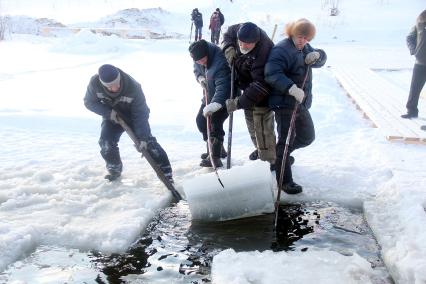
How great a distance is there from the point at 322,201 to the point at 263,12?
31.0 meters

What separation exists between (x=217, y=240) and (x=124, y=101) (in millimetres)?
1845

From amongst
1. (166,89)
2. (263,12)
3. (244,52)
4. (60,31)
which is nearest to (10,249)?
(244,52)

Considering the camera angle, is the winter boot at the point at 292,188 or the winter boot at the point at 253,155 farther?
the winter boot at the point at 253,155

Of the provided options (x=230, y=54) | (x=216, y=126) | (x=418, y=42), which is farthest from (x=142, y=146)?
(x=418, y=42)

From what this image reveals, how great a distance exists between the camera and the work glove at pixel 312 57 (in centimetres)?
446

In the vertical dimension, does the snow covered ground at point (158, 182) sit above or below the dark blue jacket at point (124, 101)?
below

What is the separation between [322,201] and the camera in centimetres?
467

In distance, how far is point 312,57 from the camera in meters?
4.46

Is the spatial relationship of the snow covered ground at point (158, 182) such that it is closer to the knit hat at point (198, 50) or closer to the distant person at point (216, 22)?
the knit hat at point (198, 50)

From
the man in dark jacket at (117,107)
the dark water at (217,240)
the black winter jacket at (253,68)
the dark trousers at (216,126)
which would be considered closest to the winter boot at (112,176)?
the man in dark jacket at (117,107)

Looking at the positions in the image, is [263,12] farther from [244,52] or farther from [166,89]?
[244,52]

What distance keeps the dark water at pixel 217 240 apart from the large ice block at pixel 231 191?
0.44 feet

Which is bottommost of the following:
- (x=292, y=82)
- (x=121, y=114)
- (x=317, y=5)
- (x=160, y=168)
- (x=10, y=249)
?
(x=10, y=249)

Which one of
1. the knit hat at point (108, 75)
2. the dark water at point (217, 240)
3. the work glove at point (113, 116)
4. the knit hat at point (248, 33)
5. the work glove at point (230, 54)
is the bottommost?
the dark water at point (217, 240)
